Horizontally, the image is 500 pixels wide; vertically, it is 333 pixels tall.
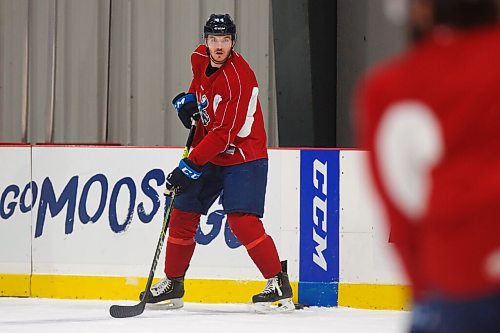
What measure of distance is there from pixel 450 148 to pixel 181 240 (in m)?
3.62

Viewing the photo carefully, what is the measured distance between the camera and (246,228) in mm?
4637

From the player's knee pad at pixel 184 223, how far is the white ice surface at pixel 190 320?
330 mm

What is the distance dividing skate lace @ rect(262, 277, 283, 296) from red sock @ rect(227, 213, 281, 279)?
36 mm

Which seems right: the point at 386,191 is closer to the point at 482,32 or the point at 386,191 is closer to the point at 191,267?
the point at 482,32

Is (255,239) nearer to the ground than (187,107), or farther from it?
nearer to the ground

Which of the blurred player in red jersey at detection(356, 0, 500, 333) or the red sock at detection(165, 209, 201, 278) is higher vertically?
the blurred player in red jersey at detection(356, 0, 500, 333)

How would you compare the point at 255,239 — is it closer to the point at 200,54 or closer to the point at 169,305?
the point at 169,305

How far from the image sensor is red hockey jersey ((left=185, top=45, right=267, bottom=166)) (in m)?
4.50

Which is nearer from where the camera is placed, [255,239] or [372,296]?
[255,239]

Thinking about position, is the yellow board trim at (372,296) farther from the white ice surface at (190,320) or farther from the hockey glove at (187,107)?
the hockey glove at (187,107)

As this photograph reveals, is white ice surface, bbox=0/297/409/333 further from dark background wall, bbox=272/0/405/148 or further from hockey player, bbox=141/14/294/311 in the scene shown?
dark background wall, bbox=272/0/405/148

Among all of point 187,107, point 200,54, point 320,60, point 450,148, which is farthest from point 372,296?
point 450,148

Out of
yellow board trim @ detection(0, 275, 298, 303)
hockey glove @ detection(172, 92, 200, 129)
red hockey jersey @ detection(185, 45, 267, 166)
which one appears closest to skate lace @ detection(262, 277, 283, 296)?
yellow board trim @ detection(0, 275, 298, 303)

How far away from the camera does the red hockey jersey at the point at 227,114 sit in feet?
14.8
